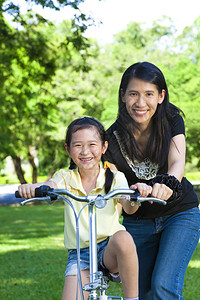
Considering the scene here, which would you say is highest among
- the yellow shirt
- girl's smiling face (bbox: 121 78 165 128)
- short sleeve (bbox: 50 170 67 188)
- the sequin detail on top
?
girl's smiling face (bbox: 121 78 165 128)

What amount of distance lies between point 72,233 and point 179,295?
76 centimetres

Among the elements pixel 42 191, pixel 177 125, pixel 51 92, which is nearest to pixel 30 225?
pixel 51 92

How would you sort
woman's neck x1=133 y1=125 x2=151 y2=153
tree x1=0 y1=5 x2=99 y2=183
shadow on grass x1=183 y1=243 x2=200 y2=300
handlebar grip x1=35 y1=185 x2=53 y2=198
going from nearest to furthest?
1. handlebar grip x1=35 y1=185 x2=53 y2=198
2. woman's neck x1=133 y1=125 x2=151 y2=153
3. shadow on grass x1=183 y1=243 x2=200 y2=300
4. tree x1=0 y1=5 x2=99 y2=183

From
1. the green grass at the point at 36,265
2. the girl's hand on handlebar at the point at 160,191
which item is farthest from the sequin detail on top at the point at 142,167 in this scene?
the green grass at the point at 36,265

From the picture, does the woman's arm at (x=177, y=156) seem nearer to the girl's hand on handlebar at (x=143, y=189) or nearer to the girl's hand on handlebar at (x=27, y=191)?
the girl's hand on handlebar at (x=143, y=189)

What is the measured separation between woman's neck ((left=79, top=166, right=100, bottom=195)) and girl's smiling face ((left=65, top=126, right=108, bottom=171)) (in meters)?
0.09

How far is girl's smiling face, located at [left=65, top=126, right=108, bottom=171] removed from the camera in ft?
9.45

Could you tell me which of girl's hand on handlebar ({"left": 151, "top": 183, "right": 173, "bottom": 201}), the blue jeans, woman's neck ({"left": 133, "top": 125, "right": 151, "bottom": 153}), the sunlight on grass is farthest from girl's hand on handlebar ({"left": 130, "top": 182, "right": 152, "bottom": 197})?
the sunlight on grass

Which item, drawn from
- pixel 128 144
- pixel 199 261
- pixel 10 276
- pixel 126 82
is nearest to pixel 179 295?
pixel 128 144

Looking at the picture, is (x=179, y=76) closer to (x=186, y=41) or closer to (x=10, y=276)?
(x=186, y=41)

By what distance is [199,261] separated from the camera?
881cm

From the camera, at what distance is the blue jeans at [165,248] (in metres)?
2.93

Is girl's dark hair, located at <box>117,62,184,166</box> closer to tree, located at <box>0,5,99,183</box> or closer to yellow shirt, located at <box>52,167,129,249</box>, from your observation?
yellow shirt, located at <box>52,167,129,249</box>

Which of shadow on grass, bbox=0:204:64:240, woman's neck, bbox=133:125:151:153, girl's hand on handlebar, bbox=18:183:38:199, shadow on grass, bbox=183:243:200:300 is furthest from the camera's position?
shadow on grass, bbox=0:204:64:240
